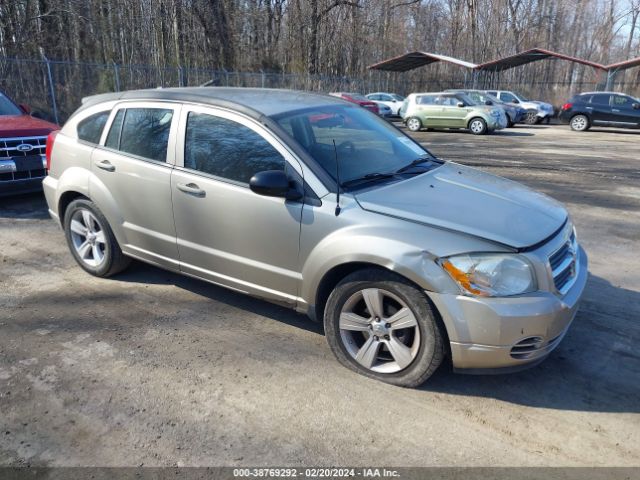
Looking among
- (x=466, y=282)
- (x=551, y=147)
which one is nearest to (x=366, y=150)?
(x=466, y=282)

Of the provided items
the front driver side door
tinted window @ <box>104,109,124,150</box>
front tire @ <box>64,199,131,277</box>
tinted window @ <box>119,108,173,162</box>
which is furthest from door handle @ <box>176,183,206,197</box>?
front tire @ <box>64,199,131,277</box>

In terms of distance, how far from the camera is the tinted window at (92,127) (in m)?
4.55

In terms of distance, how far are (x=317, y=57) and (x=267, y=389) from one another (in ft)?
108

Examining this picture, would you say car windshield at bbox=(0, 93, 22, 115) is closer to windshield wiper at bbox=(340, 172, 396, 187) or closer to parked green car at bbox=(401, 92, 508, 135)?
windshield wiper at bbox=(340, 172, 396, 187)

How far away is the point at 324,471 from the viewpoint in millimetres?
2494

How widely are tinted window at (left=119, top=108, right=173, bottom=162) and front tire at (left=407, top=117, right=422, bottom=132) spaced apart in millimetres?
17896

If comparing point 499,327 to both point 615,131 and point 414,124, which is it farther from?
point 615,131

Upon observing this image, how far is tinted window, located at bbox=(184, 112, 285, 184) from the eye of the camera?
3.54 metres

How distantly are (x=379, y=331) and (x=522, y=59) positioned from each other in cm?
3229

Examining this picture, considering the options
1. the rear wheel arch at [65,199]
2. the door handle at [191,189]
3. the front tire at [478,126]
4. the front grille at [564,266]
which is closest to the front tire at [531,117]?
the front tire at [478,126]

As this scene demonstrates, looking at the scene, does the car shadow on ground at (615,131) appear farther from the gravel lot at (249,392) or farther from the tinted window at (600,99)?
the gravel lot at (249,392)

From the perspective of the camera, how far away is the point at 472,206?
10.7 ft

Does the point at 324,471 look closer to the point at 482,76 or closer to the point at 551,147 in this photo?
the point at 551,147

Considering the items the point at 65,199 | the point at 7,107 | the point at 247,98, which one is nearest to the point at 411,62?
the point at 7,107
